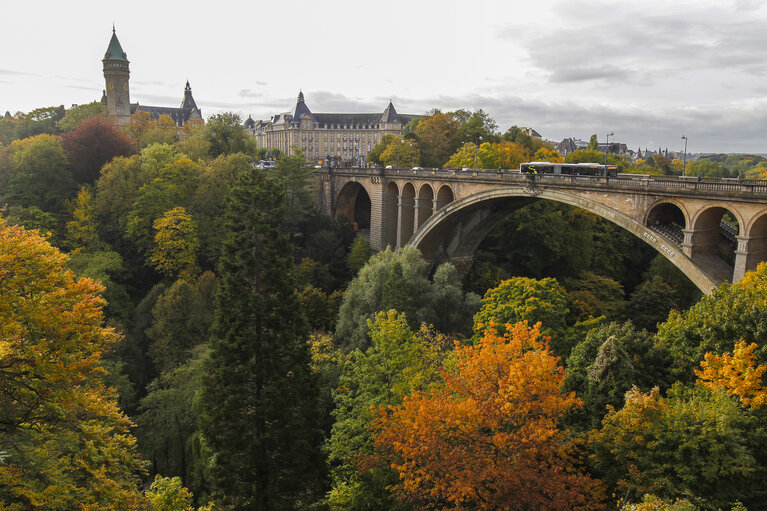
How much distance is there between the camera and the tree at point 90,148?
44625 millimetres

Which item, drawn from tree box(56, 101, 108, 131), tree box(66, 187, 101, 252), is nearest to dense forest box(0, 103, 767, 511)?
tree box(66, 187, 101, 252)

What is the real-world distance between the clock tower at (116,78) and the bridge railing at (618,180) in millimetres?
61376

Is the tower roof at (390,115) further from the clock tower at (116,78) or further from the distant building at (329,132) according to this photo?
the clock tower at (116,78)

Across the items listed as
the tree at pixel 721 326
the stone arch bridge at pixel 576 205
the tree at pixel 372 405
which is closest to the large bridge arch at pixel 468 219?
the stone arch bridge at pixel 576 205

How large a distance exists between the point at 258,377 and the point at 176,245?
23678mm

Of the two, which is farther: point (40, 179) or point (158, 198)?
point (40, 179)

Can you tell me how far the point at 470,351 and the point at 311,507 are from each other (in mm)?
6839

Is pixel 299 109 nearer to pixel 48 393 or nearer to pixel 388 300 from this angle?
pixel 388 300

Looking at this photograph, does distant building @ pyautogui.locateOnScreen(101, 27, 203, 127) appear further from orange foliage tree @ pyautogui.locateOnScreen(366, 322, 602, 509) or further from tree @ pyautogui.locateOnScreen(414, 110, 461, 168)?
orange foliage tree @ pyautogui.locateOnScreen(366, 322, 602, 509)

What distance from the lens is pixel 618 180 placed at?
81.7 ft

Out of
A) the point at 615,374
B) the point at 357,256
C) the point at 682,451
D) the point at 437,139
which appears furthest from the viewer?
the point at 437,139

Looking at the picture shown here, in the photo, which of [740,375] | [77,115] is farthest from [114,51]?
[740,375]

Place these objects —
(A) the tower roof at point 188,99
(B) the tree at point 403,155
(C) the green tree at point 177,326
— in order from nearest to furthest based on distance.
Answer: (C) the green tree at point 177,326 → (B) the tree at point 403,155 → (A) the tower roof at point 188,99

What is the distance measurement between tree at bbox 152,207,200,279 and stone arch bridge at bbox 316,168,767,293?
15021 millimetres
